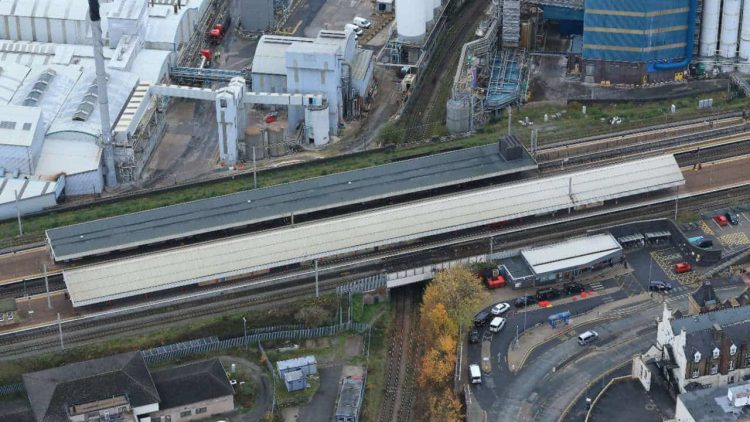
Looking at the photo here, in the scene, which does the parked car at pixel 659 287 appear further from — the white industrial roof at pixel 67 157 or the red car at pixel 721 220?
the white industrial roof at pixel 67 157

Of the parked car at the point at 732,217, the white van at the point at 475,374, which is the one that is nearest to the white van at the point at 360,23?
the parked car at the point at 732,217

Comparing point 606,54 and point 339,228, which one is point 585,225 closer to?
point 339,228

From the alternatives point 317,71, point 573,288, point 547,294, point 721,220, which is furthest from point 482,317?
point 317,71

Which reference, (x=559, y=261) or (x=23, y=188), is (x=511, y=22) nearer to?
(x=559, y=261)

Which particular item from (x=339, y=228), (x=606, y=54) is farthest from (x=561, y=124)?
(x=339, y=228)

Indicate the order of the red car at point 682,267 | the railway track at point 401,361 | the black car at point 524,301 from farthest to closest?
the red car at point 682,267, the black car at point 524,301, the railway track at point 401,361

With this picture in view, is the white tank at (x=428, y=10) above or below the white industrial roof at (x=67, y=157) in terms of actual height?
above
